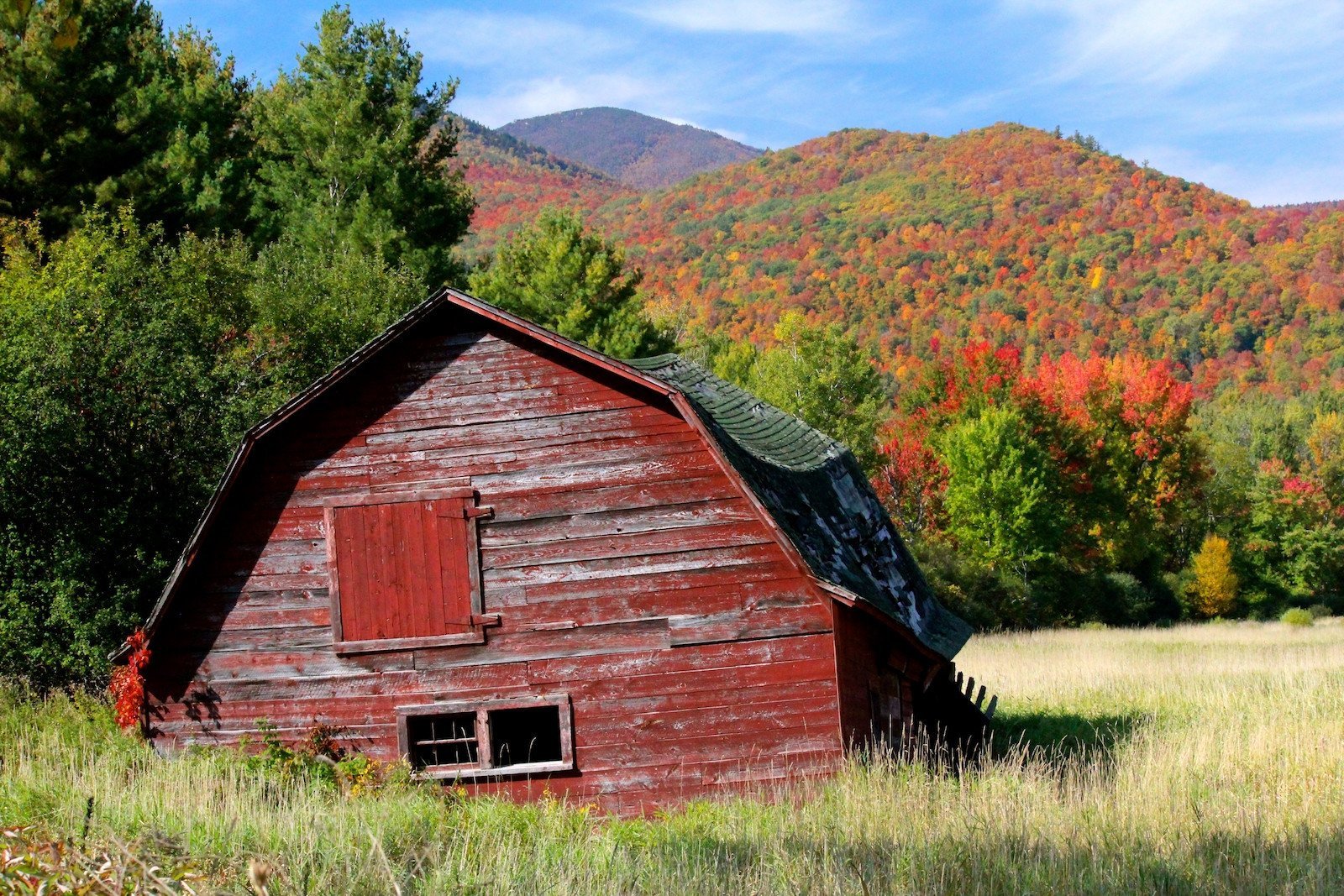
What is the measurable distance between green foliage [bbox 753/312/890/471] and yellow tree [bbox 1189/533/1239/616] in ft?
48.1

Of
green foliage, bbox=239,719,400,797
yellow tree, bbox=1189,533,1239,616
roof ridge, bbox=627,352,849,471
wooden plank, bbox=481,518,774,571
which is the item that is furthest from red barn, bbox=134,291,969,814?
yellow tree, bbox=1189,533,1239,616

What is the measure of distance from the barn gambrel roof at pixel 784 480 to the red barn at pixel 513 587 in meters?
0.07

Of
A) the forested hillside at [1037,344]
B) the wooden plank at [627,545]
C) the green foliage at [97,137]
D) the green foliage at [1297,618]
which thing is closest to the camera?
the wooden plank at [627,545]

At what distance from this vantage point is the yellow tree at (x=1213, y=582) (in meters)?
53.7

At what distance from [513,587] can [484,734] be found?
150 cm

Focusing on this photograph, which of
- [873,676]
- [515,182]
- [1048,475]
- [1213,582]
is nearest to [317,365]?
[873,676]

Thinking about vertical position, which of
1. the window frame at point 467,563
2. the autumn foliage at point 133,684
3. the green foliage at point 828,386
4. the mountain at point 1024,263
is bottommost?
the autumn foliage at point 133,684

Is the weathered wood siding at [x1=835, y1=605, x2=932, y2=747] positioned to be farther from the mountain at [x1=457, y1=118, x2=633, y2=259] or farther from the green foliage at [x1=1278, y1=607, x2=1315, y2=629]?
the mountain at [x1=457, y1=118, x2=633, y2=259]

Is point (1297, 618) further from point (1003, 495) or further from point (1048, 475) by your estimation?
point (1003, 495)

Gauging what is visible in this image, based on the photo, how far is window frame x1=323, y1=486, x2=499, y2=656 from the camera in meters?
13.1

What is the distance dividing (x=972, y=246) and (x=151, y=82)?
90.5 metres

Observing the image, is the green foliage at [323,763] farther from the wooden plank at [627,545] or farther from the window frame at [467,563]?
the wooden plank at [627,545]

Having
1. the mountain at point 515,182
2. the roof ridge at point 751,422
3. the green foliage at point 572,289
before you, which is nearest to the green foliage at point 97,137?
the green foliage at point 572,289

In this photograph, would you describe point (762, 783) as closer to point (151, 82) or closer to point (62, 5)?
point (62, 5)
